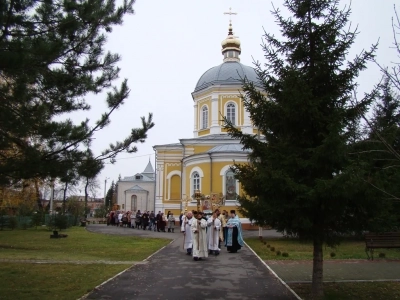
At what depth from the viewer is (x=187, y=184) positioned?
3806 cm

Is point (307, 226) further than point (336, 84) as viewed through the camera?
No

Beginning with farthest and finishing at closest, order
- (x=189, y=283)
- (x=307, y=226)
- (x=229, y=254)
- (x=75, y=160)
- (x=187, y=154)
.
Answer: (x=187, y=154)
(x=229, y=254)
(x=189, y=283)
(x=75, y=160)
(x=307, y=226)

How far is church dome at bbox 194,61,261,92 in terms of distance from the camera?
4084cm

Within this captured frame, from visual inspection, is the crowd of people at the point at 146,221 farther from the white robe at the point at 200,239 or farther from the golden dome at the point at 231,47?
the golden dome at the point at 231,47

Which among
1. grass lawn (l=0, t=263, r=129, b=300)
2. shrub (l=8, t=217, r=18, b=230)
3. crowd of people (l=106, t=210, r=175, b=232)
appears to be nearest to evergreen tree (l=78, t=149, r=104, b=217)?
grass lawn (l=0, t=263, r=129, b=300)

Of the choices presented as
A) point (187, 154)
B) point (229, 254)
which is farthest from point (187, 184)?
point (229, 254)

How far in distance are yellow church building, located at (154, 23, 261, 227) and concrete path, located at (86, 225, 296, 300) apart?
1967 cm

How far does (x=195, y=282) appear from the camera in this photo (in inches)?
417

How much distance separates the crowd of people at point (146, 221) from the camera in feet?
106

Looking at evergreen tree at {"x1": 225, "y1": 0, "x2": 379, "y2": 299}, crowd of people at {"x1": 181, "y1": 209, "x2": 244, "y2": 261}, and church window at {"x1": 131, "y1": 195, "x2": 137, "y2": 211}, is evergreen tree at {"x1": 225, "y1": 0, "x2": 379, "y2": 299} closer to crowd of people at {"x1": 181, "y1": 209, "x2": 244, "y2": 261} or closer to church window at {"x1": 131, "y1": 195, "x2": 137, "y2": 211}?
crowd of people at {"x1": 181, "y1": 209, "x2": 244, "y2": 261}

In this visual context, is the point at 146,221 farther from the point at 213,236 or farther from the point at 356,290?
the point at 356,290

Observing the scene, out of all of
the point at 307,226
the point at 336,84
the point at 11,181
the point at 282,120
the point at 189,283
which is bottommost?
the point at 189,283

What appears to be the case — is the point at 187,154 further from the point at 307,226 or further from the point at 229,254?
the point at 307,226

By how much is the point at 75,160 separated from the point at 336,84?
5595 mm
